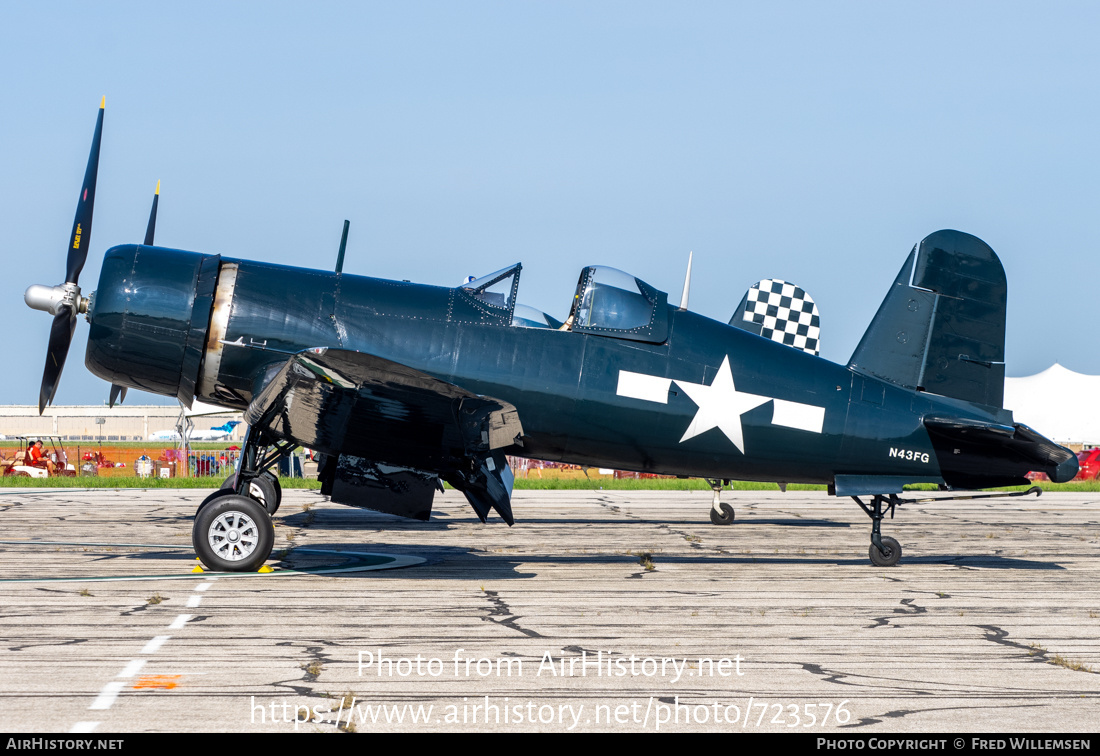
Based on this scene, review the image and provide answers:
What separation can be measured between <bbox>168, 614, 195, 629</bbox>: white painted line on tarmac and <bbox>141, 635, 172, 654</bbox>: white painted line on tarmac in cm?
34

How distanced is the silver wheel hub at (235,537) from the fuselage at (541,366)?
4.14 ft

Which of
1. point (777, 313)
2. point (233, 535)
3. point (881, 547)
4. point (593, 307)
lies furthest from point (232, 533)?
point (777, 313)

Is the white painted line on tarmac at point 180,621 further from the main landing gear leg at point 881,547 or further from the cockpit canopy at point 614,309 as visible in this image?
the main landing gear leg at point 881,547

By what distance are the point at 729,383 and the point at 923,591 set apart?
270 centimetres

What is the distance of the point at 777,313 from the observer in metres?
16.9

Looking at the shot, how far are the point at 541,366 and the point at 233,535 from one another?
330 cm

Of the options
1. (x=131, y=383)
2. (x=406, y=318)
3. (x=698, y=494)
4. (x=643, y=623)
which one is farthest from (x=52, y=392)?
(x=698, y=494)

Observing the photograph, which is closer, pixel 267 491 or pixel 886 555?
pixel 886 555

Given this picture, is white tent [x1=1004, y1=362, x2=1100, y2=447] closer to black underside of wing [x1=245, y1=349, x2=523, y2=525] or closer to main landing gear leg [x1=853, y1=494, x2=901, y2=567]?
main landing gear leg [x1=853, y1=494, x2=901, y2=567]

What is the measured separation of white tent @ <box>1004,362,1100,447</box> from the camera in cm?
4903

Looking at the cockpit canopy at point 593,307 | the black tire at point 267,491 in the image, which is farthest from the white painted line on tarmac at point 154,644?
the black tire at point 267,491

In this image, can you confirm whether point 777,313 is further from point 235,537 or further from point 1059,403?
point 1059,403

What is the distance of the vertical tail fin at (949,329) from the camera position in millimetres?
10852
